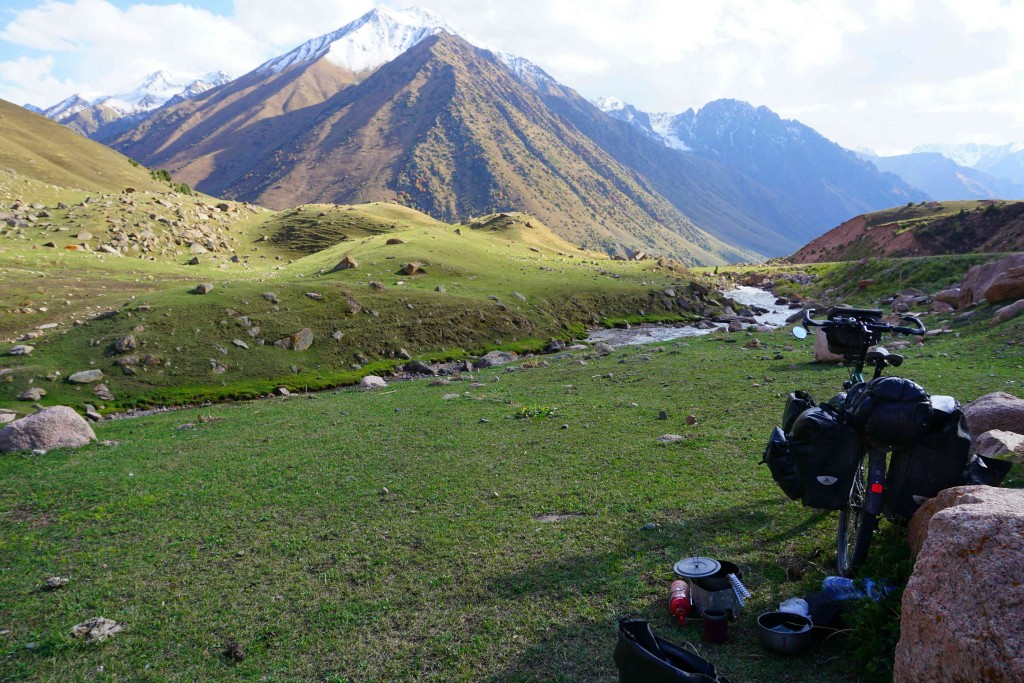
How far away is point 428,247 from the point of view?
7788 cm

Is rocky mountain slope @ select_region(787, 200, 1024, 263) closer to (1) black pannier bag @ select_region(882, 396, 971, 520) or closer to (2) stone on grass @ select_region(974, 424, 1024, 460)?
(2) stone on grass @ select_region(974, 424, 1024, 460)

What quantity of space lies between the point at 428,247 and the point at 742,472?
69305mm

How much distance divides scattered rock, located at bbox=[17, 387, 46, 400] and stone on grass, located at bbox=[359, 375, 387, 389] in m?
17.6

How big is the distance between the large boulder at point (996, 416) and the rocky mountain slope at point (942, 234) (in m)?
82.2

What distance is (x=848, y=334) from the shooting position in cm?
840

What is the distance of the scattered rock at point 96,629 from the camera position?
8.71 metres

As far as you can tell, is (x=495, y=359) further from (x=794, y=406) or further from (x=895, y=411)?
(x=895, y=411)

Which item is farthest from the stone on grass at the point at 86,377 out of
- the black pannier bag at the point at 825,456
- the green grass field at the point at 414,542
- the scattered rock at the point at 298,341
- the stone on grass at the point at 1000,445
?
the stone on grass at the point at 1000,445

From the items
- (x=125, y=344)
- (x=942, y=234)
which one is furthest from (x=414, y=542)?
(x=942, y=234)

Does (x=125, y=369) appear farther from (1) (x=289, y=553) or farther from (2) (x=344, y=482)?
(1) (x=289, y=553)

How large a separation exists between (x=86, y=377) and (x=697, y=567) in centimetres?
3810

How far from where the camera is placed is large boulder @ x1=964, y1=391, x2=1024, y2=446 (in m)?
10.8

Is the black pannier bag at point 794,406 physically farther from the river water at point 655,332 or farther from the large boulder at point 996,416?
the river water at point 655,332

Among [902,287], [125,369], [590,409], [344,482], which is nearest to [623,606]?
[344,482]
